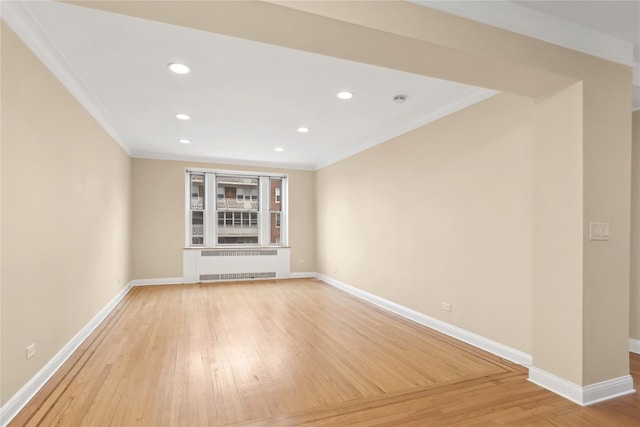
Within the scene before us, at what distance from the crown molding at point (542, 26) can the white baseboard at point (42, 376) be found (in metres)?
3.58

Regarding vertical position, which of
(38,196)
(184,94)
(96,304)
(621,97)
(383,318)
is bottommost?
(383,318)

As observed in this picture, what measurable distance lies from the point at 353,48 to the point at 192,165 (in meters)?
5.98

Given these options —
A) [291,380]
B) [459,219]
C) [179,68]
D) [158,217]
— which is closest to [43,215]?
[179,68]

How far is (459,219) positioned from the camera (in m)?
3.76

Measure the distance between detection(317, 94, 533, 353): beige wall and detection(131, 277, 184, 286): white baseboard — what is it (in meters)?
3.87

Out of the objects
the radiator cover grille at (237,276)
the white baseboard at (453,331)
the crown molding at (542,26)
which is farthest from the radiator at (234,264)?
the crown molding at (542,26)

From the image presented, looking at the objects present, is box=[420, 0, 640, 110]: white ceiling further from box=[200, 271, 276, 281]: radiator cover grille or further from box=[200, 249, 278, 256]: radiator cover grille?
box=[200, 271, 276, 281]: radiator cover grille

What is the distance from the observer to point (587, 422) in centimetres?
216

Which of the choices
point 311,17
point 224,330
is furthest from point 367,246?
point 311,17

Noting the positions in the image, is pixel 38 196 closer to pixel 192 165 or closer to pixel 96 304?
pixel 96 304

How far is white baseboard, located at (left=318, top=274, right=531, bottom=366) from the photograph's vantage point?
307 centimetres

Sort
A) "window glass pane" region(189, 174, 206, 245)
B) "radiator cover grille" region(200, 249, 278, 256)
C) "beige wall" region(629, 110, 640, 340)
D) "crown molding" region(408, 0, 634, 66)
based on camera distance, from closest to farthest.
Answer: "crown molding" region(408, 0, 634, 66) < "beige wall" region(629, 110, 640, 340) < "radiator cover grille" region(200, 249, 278, 256) < "window glass pane" region(189, 174, 206, 245)

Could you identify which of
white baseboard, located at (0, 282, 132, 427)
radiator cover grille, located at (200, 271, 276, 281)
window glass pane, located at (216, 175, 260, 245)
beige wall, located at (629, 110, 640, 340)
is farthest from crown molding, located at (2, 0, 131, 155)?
beige wall, located at (629, 110, 640, 340)

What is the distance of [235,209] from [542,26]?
21.6 ft
